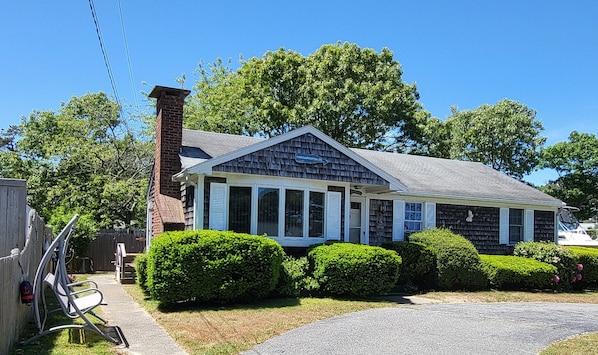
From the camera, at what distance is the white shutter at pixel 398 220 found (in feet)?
57.3

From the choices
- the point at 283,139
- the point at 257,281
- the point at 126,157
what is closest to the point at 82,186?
the point at 126,157

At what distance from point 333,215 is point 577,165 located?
31.4 meters

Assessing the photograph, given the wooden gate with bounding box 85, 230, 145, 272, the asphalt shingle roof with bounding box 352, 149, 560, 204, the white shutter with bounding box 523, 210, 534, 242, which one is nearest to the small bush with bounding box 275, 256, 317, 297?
the asphalt shingle roof with bounding box 352, 149, 560, 204

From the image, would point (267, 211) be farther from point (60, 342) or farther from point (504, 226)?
point (504, 226)

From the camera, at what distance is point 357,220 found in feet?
55.9

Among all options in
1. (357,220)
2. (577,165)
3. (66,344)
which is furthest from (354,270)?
(577,165)

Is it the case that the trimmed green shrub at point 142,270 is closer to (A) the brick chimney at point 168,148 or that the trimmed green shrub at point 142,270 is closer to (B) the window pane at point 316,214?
(A) the brick chimney at point 168,148

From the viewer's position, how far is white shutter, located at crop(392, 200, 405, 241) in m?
17.5

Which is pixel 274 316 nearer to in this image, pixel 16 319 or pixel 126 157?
pixel 16 319

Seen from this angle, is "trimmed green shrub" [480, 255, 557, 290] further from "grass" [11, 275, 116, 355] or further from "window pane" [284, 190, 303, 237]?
"grass" [11, 275, 116, 355]

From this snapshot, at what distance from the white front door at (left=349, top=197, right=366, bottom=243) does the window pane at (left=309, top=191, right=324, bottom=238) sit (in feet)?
7.76

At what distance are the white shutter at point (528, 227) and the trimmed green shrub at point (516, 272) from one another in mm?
3102

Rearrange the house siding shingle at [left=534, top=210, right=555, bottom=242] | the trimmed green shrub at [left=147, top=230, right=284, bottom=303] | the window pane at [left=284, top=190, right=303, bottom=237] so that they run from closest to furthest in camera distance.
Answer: the trimmed green shrub at [left=147, top=230, right=284, bottom=303] → the window pane at [left=284, top=190, right=303, bottom=237] → the house siding shingle at [left=534, top=210, right=555, bottom=242]

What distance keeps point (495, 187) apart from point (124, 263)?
13.6 meters
